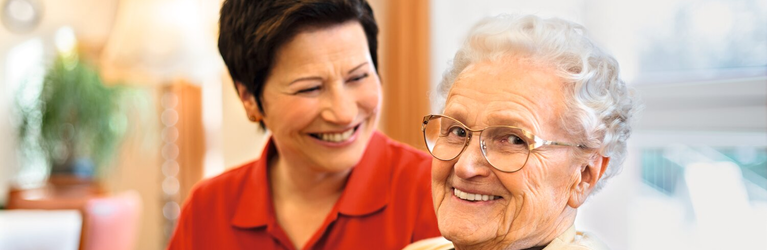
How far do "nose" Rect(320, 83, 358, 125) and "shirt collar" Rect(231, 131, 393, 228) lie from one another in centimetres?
22

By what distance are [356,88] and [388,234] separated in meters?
0.38

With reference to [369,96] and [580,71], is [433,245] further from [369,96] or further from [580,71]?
[580,71]

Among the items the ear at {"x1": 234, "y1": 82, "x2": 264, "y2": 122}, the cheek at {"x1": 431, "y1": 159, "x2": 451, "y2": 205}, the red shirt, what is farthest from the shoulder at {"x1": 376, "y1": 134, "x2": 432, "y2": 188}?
the cheek at {"x1": 431, "y1": 159, "x2": 451, "y2": 205}

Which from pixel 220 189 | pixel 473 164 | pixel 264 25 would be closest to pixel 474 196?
pixel 473 164

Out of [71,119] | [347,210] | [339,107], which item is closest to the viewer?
[339,107]

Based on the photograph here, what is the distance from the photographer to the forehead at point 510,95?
1.31 meters

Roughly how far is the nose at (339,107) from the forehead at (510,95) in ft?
1.64

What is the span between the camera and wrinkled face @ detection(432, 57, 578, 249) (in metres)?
1.31

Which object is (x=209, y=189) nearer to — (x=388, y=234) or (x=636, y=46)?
(x=388, y=234)

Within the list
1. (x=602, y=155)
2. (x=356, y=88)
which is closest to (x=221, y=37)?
(x=356, y=88)

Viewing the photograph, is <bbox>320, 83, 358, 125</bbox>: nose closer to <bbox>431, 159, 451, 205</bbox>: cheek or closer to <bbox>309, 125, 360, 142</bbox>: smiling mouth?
<bbox>309, 125, 360, 142</bbox>: smiling mouth

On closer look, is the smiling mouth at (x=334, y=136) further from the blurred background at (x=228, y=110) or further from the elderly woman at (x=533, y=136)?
the elderly woman at (x=533, y=136)

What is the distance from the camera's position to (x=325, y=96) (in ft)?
6.27

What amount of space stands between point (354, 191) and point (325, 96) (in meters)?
0.28
